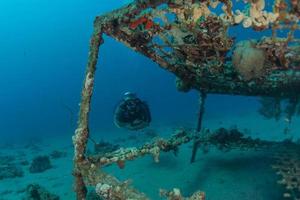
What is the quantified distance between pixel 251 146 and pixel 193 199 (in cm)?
573

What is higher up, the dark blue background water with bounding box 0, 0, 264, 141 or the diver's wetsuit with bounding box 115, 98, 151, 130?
the dark blue background water with bounding box 0, 0, 264, 141

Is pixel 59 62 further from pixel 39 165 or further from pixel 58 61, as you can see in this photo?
pixel 39 165

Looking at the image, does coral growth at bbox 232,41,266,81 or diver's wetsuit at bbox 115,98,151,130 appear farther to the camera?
diver's wetsuit at bbox 115,98,151,130

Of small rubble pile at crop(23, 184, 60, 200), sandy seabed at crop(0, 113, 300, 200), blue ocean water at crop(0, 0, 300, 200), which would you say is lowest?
small rubble pile at crop(23, 184, 60, 200)

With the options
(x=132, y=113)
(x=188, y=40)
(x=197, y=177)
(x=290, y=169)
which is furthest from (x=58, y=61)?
(x=188, y=40)

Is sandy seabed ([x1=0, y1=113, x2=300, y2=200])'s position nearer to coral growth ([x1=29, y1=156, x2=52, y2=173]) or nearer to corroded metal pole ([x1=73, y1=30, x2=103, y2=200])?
coral growth ([x1=29, y1=156, x2=52, y2=173])

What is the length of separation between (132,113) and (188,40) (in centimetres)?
433

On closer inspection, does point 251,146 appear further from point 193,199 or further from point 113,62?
point 113,62

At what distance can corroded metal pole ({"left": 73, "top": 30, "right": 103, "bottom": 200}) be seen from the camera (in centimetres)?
486

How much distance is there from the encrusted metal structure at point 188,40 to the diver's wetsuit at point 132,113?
2.68 meters

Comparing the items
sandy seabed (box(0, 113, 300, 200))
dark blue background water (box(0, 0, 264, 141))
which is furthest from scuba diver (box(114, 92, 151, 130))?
dark blue background water (box(0, 0, 264, 141))

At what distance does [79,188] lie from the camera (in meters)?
4.88

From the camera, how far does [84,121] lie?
504 cm

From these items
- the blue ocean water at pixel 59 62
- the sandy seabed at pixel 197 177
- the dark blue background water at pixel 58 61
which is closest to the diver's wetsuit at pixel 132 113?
the sandy seabed at pixel 197 177
